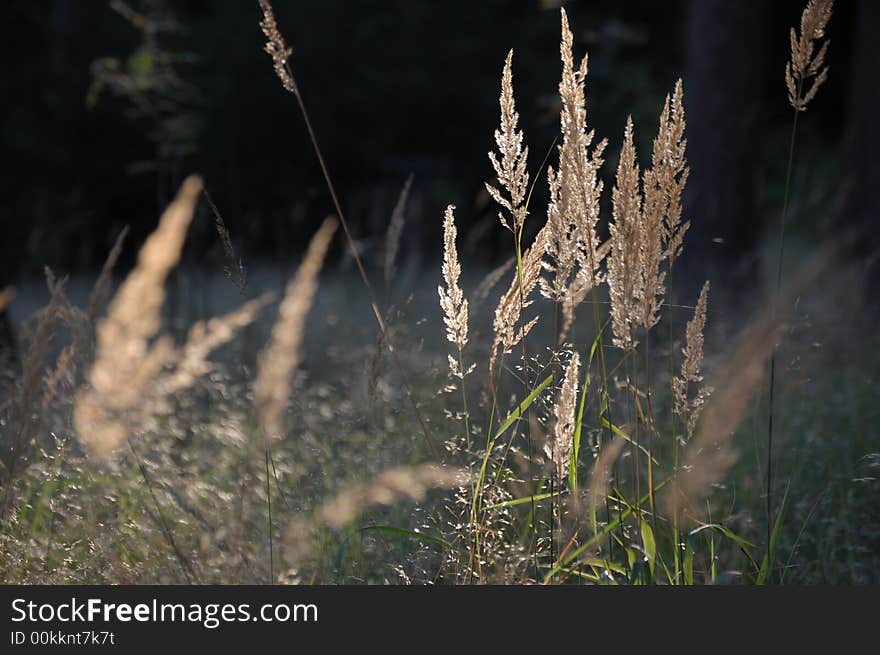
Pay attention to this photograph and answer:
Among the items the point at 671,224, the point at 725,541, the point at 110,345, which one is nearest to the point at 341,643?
the point at 110,345

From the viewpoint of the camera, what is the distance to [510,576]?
7.55 feet

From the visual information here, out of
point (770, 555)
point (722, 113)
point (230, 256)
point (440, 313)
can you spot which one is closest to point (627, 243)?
point (770, 555)

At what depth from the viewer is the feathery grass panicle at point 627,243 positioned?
83.4 inches

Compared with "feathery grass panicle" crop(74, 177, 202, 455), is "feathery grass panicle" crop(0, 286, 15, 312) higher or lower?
higher

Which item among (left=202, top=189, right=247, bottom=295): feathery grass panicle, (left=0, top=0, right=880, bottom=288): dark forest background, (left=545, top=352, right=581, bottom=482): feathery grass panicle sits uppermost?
(left=0, top=0, right=880, bottom=288): dark forest background

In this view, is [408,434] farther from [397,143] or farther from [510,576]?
[397,143]

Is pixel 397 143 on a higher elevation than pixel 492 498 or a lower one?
higher

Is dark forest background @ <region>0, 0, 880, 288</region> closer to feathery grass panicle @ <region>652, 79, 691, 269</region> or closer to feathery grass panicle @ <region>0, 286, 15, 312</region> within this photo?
feathery grass panicle @ <region>0, 286, 15, 312</region>

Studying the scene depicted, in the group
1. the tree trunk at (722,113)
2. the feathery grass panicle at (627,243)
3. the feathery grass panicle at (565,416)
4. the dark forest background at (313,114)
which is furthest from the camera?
the dark forest background at (313,114)

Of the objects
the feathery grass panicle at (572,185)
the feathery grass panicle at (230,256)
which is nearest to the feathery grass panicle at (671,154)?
the feathery grass panicle at (572,185)

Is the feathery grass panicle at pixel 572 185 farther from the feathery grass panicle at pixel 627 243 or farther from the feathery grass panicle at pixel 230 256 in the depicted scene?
the feathery grass panicle at pixel 230 256

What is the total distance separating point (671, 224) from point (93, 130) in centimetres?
1224

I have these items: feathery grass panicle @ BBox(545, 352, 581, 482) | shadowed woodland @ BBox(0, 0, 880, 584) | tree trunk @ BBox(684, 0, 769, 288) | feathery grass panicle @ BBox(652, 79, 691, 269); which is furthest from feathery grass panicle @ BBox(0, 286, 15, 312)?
tree trunk @ BBox(684, 0, 769, 288)

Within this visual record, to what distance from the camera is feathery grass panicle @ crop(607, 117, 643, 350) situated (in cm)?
212
